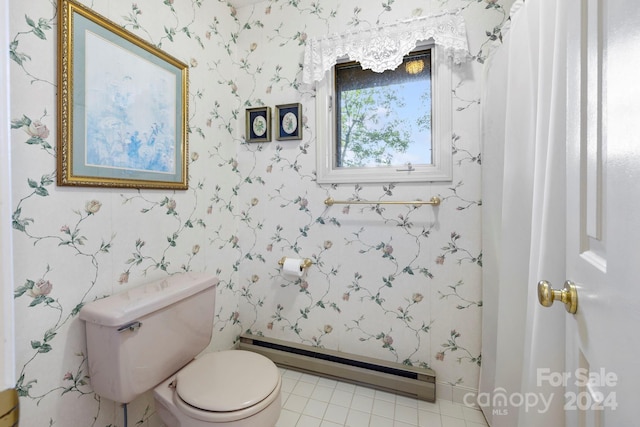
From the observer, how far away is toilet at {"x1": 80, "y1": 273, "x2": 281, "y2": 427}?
3.18ft

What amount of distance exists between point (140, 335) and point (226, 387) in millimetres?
375

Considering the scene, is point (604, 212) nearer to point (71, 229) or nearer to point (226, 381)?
point (226, 381)

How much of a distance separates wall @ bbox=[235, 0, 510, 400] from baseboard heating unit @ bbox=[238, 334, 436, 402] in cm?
6

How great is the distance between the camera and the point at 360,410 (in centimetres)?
145

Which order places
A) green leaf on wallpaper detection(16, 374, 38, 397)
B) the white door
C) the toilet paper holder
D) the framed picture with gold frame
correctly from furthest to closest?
1. the toilet paper holder
2. the framed picture with gold frame
3. green leaf on wallpaper detection(16, 374, 38, 397)
4. the white door

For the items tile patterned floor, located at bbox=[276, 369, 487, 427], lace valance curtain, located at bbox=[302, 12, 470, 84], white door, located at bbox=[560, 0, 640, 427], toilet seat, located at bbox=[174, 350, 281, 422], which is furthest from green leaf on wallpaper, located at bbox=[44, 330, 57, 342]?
lace valance curtain, located at bbox=[302, 12, 470, 84]

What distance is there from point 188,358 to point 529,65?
1.81m

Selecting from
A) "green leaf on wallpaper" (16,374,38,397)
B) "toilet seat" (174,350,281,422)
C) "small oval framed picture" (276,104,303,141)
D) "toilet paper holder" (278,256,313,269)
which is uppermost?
"small oval framed picture" (276,104,303,141)

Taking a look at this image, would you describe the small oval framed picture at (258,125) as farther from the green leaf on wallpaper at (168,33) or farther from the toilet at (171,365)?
the toilet at (171,365)

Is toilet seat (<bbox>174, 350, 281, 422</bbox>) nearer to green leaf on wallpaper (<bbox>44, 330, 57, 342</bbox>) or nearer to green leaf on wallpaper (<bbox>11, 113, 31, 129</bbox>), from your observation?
green leaf on wallpaper (<bbox>44, 330, 57, 342</bbox>)

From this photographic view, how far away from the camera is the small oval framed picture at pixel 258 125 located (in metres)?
1.81

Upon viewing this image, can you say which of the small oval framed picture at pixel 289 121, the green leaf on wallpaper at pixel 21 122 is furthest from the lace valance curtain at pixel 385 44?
the green leaf on wallpaper at pixel 21 122

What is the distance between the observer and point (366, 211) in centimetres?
165

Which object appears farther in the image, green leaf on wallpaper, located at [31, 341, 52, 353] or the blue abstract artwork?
the blue abstract artwork
